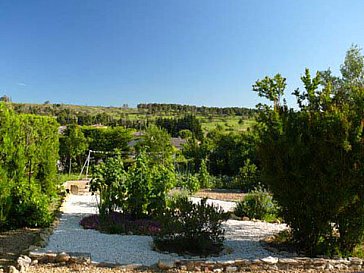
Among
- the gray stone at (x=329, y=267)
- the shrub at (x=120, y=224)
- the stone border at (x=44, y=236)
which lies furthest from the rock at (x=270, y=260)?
the stone border at (x=44, y=236)

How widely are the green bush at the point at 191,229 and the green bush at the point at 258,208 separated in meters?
3.86

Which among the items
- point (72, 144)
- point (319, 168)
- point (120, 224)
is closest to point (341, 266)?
point (319, 168)

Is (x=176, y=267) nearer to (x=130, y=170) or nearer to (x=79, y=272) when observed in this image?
(x=79, y=272)

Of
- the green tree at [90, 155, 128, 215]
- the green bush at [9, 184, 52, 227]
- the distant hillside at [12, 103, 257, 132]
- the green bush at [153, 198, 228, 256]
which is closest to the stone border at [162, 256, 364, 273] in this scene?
the green bush at [153, 198, 228, 256]

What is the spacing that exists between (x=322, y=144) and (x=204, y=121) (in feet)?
136

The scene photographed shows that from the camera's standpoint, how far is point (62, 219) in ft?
29.9

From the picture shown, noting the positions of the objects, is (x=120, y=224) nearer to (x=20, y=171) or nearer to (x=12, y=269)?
(x=20, y=171)

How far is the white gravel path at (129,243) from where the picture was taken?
6.16 metres

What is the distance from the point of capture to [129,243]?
23.0 ft

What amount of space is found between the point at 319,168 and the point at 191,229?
2.31 meters

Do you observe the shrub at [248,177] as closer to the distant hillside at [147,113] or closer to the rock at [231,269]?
the rock at [231,269]

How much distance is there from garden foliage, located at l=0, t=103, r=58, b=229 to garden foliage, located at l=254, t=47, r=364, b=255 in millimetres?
4966

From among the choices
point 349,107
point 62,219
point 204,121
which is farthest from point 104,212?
point 204,121

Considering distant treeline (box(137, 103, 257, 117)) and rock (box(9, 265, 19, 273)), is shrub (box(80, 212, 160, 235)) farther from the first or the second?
distant treeline (box(137, 103, 257, 117))
